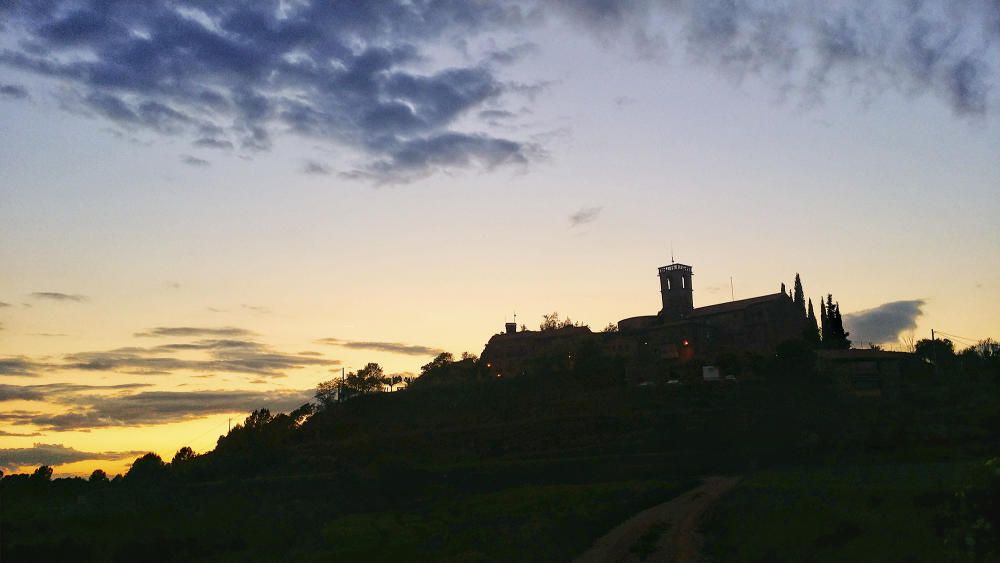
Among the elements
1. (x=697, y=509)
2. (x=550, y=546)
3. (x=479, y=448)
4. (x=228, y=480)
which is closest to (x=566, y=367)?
(x=479, y=448)

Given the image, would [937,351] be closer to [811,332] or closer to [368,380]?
[811,332]

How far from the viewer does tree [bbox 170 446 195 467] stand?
525 ft

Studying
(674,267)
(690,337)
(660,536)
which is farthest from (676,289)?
(660,536)

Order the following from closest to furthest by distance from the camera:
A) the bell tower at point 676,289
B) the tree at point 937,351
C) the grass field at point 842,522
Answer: the grass field at point 842,522
the tree at point 937,351
the bell tower at point 676,289

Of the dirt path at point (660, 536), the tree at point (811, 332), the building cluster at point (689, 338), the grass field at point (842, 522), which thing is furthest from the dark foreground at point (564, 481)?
the tree at point (811, 332)

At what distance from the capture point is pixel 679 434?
91.8 metres

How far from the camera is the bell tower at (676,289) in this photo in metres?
158

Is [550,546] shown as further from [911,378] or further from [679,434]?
[911,378]

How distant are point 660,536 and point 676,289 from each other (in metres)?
121

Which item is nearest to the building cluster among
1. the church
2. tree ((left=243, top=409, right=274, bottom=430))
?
the church

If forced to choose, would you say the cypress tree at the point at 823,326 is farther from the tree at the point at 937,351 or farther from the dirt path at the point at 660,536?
the dirt path at the point at 660,536

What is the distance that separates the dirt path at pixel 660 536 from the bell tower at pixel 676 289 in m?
101

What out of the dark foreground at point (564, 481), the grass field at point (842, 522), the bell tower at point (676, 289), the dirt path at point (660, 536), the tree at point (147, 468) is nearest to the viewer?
the grass field at point (842, 522)

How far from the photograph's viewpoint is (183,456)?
546 ft
